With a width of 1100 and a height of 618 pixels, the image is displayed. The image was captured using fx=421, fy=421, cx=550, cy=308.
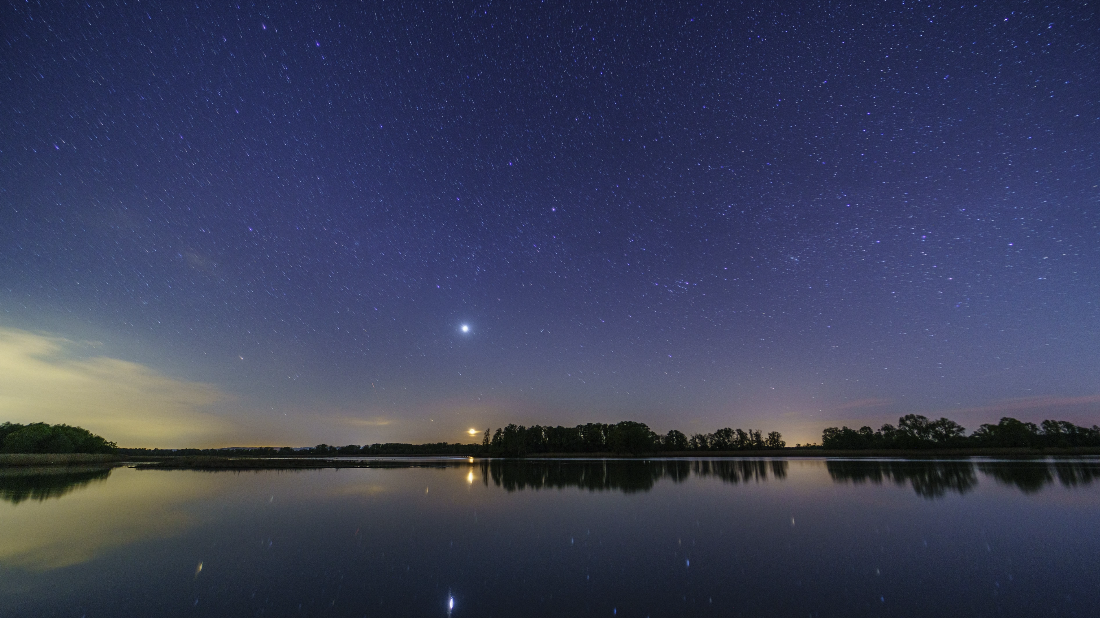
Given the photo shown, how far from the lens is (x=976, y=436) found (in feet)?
419

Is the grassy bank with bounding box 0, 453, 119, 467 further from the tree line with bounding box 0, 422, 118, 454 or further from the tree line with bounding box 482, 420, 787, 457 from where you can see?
the tree line with bounding box 482, 420, 787, 457

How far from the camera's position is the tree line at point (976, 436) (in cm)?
11612

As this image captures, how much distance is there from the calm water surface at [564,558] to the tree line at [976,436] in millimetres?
133049

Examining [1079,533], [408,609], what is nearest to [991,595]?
[1079,533]

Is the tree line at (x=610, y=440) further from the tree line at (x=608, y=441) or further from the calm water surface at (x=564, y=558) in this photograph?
the calm water surface at (x=564, y=558)

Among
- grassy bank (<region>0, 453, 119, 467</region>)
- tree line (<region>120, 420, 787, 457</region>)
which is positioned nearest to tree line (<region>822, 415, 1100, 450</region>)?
tree line (<region>120, 420, 787, 457</region>)

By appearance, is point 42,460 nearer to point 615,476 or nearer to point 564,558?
point 615,476

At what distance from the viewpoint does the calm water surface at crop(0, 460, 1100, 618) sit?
975 cm

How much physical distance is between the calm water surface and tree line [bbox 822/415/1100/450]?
133049 mm

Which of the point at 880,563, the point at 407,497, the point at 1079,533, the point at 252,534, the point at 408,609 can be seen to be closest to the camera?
the point at 408,609

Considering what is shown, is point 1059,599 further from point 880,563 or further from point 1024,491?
point 1024,491

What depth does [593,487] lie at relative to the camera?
33.7 meters

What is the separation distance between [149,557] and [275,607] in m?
8.15

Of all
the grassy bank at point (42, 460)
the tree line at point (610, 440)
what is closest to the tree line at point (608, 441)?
the tree line at point (610, 440)
